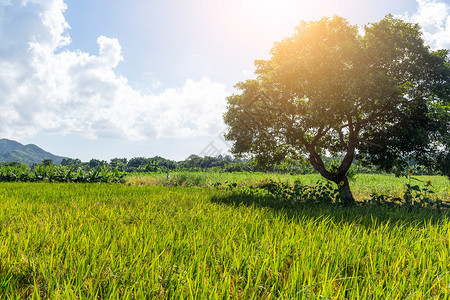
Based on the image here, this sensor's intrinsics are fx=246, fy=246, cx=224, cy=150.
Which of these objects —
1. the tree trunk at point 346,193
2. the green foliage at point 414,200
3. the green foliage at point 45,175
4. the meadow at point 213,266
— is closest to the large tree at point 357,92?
the tree trunk at point 346,193

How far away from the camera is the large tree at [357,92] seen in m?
8.20

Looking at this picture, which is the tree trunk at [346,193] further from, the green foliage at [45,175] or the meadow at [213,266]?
the green foliage at [45,175]

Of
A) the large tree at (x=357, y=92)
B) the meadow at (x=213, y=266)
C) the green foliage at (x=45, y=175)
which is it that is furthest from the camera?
the green foliage at (x=45, y=175)

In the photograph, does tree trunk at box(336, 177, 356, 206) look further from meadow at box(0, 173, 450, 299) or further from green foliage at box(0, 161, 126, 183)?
green foliage at box(0, 161, 126, 183)

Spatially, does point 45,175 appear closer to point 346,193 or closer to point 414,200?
point 346,193

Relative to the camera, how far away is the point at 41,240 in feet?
10.6

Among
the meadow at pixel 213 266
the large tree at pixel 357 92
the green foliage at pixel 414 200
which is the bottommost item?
the meadow at pixel 213 266

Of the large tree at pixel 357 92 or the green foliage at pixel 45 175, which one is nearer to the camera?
the large tree at pixel 357 92

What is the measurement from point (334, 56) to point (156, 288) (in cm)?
873

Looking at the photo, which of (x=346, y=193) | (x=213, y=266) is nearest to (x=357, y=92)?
(x=346, y=193)

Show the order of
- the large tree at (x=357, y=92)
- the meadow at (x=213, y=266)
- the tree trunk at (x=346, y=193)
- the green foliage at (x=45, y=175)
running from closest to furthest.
A: the meadow at (x=213, y=266)
the large tree at (x=357, y=92)
the tree trunk at (x=346, y=193)
the green foliage at (x=45, y=175)

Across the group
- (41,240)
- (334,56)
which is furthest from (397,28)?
(41,240)

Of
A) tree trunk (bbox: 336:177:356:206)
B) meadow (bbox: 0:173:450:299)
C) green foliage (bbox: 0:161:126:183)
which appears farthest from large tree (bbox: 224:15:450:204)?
green foliage (bbox: 0:161:126:183)

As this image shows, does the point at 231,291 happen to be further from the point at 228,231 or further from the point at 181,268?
the point at 228,231
